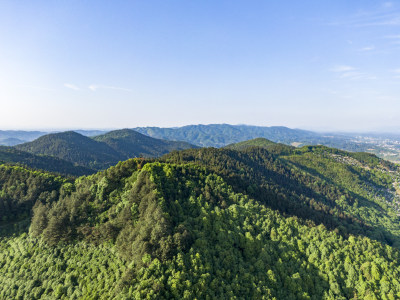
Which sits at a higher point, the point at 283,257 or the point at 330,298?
the point at 283,257

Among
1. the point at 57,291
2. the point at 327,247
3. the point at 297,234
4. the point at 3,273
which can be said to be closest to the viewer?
the point at 57,291

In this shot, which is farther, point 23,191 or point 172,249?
point 23,191

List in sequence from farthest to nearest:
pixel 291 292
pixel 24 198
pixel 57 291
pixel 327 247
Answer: pixel 24 198, pixel 327 247, pixel 291 292, pixel 57 291

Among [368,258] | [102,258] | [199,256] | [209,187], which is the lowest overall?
[368,258]

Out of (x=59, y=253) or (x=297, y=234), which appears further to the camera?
(x=297, y=234)

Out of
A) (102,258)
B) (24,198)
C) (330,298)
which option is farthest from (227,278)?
(24,198)

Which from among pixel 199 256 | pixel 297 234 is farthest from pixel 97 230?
pixel 297 234

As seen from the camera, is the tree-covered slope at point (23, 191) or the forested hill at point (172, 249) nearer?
the forested hill at point (172, 249)

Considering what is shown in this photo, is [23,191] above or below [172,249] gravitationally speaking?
above

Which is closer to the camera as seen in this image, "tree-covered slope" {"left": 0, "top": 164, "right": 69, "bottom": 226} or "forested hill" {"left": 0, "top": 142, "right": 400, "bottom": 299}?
"forested hill" {"left": 0, "top": 142, "right": 400, "bottom": 299}

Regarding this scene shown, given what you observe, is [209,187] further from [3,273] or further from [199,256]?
[3,273]
